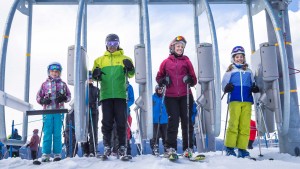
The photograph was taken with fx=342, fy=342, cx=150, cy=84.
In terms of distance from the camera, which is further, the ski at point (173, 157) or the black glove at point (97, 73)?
the black glove at point (97, 73)

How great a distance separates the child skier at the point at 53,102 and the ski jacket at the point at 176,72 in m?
1.67

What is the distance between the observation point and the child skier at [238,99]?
5.48 meters

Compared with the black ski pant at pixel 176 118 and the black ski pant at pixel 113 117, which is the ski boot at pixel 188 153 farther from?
the black ski pant at pixel 113 117

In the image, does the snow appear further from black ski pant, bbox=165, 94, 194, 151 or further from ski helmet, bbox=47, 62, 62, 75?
ski helmet, bbox=47, 62, 62, 75

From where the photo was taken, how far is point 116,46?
5.46 m

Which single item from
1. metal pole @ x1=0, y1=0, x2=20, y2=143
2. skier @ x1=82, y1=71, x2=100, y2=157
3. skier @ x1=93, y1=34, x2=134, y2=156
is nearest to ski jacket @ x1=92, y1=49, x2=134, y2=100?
skier @ x1=93, y1=34, x2=134, y2=156

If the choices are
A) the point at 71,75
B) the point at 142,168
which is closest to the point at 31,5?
the point at 71,75

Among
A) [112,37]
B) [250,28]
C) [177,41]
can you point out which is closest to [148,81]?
[177,41]

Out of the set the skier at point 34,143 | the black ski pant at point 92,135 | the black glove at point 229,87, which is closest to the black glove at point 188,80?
the black glove at point 229,87

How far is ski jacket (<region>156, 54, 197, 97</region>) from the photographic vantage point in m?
5.26

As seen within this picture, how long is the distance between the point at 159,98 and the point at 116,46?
268cm

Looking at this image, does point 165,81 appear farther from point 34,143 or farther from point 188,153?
point 34,143

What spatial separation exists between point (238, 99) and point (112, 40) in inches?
89.0

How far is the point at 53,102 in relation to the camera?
5641mm
